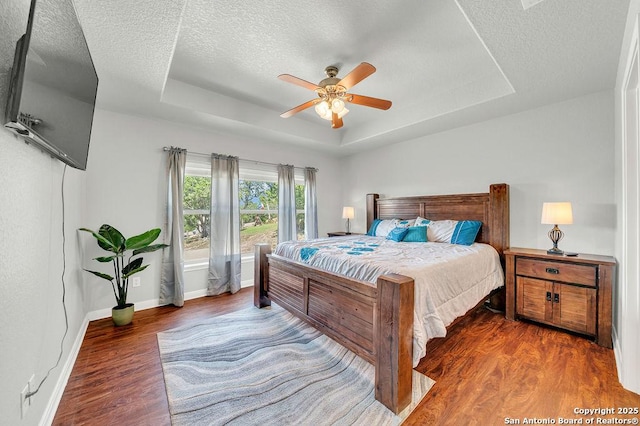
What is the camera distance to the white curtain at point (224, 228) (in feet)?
12.2

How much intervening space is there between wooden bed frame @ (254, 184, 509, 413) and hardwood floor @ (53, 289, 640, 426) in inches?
11.6

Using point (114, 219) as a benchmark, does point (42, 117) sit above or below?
above

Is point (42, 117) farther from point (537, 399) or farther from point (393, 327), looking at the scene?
point (537, 399)

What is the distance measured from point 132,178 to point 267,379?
293 centimetres

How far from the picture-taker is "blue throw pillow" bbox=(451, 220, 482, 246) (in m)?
3.20

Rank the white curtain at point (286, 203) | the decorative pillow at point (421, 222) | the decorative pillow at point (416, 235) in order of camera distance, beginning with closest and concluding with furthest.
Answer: the decorative pillow at point (416, 235), the decorative pillow at point (421, 222), the white curtain at point (286, 203)

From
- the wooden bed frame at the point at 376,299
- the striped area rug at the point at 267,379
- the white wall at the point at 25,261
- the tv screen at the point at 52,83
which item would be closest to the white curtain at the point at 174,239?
the striped area rug at the point at 267,379

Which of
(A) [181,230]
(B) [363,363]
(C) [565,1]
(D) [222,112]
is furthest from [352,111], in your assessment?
(B) [363,363]

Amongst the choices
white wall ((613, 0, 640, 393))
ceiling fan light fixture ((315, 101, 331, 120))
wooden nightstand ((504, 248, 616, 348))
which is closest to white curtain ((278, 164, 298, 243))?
ceiling fan light fixture ((315, 101, 331, 120))

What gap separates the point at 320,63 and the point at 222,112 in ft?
4.87

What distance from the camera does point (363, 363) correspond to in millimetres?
2051

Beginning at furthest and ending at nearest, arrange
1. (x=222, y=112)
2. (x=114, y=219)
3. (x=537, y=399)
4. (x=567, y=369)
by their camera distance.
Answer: (x=222, y=112) < (x=114, y=219) < (x=567, y=369) < (x=537, y=399)

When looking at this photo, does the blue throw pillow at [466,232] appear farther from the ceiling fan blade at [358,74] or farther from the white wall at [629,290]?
the ceiling fan blade at [358,74]

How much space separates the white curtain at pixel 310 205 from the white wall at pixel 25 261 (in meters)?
3.43
